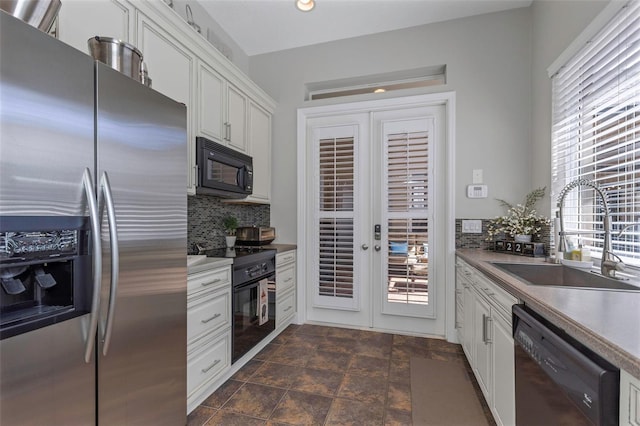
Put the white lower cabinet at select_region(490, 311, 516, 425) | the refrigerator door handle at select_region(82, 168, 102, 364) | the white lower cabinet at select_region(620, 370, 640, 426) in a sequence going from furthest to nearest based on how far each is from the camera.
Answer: the white lower cabinet at select_region(490, 311, 516, 425) → the refrigerator door handle at select_region(82, 168, 102, 364) → the white lower cabinet at select_region(620, 370, 640, 426)

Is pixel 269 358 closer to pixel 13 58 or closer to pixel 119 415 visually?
pixel 119 415

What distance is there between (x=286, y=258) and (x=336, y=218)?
66 cm

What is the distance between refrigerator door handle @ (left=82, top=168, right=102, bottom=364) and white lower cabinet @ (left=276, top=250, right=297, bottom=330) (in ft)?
6.00

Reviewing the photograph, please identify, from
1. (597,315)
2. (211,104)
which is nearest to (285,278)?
(211,104)

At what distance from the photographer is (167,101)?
4.70 feet

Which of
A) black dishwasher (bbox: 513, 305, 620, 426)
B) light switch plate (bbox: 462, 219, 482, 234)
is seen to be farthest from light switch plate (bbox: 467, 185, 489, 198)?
black dishwasher (bbox: 513, 305, 620, 426)

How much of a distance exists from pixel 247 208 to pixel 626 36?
3095 millimetres

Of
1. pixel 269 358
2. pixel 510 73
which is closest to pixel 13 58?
pixel 269 358

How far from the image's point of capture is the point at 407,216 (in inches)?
119

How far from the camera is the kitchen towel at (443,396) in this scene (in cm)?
173

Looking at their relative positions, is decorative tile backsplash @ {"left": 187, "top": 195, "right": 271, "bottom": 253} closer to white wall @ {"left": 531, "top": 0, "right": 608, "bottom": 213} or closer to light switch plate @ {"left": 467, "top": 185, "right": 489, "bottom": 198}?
light switch plate @ {"left": 467, "top": 185, "right": 489, "bottom": 198}

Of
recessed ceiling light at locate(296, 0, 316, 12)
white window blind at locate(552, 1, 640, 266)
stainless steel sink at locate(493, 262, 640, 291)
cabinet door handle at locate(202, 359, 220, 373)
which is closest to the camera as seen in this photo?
white window blind at locate(552, 1, 640, 266)

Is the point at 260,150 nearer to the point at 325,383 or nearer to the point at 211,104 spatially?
the point at 211,104

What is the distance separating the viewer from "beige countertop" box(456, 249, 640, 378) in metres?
0.69
